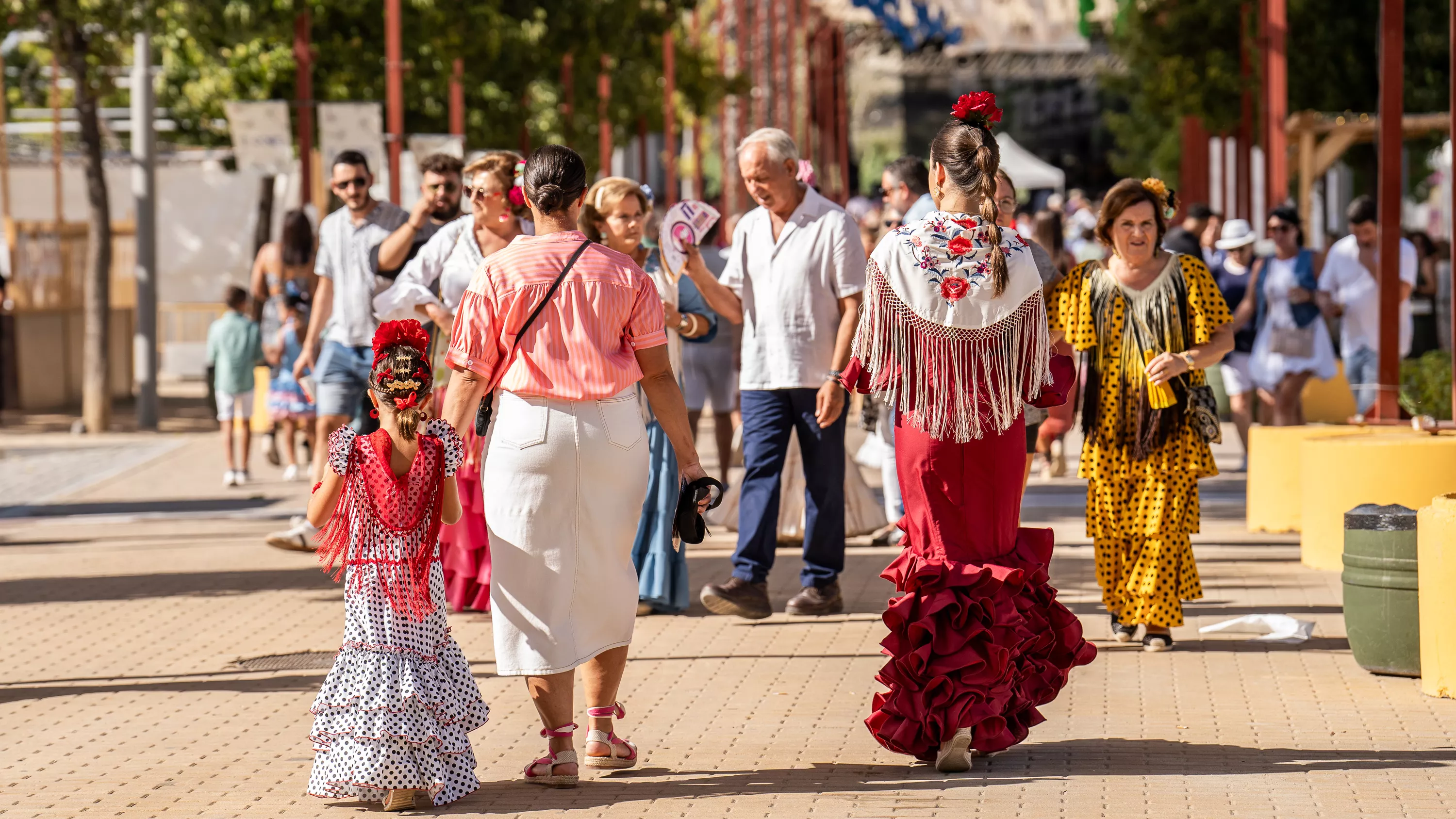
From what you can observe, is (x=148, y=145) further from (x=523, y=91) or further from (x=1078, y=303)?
(x=1078, y=303)

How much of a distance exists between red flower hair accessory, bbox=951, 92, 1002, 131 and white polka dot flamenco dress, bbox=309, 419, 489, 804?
1.80 metres

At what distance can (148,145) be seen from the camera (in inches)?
883

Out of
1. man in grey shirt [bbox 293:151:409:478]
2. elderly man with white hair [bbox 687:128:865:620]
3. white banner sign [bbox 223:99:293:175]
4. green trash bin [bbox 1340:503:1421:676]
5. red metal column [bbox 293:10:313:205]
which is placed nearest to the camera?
green trash bin [bbox 1340:503:1421:676]

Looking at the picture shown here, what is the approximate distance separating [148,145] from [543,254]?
17.3m

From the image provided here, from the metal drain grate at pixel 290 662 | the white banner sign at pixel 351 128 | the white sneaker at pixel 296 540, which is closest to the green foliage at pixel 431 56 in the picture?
the white banner sign at pixel 351 128

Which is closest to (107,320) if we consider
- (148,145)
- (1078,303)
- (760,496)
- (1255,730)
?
(148,145)

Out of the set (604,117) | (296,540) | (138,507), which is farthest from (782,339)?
(604,117)

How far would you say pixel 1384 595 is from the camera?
7559 millimetres

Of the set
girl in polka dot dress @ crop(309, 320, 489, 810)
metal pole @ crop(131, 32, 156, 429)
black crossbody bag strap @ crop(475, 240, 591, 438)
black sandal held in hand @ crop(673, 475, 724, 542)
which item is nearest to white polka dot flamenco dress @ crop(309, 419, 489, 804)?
girl in polka dot dress @ crop(309, 320, 489, 810)

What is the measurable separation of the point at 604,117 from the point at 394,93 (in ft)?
54.4

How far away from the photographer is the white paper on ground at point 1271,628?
8469mm

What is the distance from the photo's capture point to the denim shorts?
10375 mm

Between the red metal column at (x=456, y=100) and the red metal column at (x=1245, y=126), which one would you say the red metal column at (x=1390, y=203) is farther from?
the red metal column at (x=1245, y=126)

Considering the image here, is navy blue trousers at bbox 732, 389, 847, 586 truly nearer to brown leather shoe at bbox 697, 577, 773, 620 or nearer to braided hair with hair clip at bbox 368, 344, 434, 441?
brown leather shoe at bbox 697, 577, 773, 620
